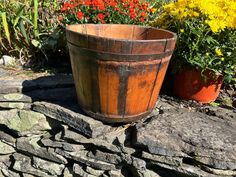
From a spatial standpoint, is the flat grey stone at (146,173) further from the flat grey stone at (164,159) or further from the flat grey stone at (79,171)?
the flat grey stone at (79,171)

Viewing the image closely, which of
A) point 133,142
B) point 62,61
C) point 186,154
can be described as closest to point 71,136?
point 133,142

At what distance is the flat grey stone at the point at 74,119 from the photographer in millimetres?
2486

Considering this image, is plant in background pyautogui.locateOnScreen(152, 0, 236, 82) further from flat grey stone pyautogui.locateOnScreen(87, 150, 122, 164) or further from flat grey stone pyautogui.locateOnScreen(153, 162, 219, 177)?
flat grey stone pyautogui.locateOnScreen(87, 150, 122, 164)

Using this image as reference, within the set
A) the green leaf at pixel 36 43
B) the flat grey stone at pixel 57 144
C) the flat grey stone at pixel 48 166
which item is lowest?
the flat grey stone at pixel 48 166

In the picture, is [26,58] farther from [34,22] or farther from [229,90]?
[229,90]

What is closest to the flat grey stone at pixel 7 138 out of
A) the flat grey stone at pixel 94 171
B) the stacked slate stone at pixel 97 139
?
the stacked slate stone at pixel 97 139

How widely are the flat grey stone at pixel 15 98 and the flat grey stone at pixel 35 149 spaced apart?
0.35 metres

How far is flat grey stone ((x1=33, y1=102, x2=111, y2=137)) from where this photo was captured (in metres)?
2.49

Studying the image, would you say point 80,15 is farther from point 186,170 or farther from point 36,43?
point 186,170

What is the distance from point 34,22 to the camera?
3.45 metres

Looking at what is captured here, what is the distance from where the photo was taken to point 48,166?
2.83m

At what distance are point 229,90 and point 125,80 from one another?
5.54ft

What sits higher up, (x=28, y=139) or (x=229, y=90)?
(x=229, y=90)

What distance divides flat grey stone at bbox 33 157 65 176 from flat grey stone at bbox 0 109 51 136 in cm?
26
